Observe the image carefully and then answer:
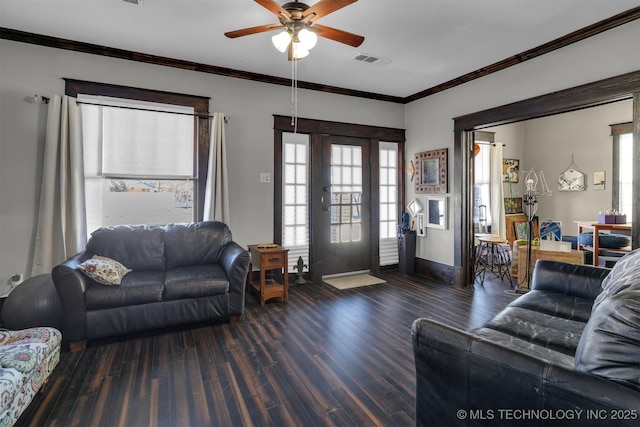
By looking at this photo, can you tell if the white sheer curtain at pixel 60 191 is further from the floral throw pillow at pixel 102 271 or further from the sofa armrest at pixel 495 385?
the sofa armrest at pixel 495 385

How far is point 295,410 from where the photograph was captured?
1.91 m

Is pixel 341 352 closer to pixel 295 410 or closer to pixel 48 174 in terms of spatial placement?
pixel 295 410

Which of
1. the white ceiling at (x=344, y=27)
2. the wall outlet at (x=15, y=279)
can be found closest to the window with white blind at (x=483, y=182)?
the white ceiling at (x=344, y=27)

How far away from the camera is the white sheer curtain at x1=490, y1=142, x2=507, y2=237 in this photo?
20.2 feet

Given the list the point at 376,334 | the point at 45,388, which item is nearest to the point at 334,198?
the point at 376,334

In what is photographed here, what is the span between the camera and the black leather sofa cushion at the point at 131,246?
3.27 metres

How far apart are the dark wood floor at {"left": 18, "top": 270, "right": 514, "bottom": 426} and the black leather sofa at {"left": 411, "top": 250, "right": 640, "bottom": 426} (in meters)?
0.61

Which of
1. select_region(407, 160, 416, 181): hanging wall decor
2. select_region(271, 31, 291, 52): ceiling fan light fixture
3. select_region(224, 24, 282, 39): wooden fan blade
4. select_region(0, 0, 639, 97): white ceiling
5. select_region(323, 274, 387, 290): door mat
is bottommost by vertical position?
select_region(323, 274, 387, 290): door mat

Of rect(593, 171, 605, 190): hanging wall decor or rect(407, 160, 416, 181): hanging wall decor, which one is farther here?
rect(593, 171, 605, 190): hanging wall decor

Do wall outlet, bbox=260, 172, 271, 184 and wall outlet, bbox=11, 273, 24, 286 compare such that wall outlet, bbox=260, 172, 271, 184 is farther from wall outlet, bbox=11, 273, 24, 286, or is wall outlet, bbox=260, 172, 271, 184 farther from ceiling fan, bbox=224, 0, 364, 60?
wall outlet, bbox=11, 273, 24, 286

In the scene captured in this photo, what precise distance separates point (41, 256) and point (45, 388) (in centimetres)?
178

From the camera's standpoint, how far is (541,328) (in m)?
1.90

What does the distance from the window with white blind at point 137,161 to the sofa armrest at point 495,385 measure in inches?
136

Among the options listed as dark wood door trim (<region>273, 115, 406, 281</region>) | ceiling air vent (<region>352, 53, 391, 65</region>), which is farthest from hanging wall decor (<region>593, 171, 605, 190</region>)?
ceiling air vent (<region>352, 53, 391, 65</region>)
